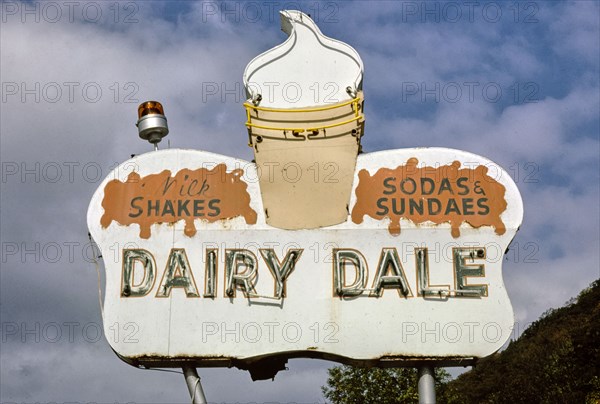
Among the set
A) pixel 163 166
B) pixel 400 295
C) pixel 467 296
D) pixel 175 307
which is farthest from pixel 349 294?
pixel 163 166

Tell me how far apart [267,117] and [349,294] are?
336 centimetres

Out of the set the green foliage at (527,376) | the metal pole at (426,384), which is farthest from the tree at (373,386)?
the metal pole at (426,384)

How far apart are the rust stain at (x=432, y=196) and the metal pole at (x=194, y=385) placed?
11.6 ft

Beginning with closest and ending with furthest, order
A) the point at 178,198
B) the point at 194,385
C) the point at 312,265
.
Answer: the point at 194,385 → the point at 312,265 → the point at 178,198

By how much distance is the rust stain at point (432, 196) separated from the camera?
14.3m

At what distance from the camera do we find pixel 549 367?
35781mm

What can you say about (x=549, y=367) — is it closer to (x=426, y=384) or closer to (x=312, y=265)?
(x=426, y=384)

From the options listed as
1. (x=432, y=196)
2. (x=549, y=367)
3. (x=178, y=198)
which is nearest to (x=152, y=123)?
(x=178, y=198)

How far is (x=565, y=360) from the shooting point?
35.2 m

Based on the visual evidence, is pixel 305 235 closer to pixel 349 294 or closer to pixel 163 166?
pixel 349 294

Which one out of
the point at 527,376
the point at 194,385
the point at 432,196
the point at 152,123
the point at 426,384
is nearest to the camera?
the point at 426,384

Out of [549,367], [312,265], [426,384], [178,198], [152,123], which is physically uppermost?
[152,123]

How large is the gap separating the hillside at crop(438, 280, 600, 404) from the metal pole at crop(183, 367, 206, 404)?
19.7 metres

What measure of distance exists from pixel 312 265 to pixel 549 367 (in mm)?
24505
